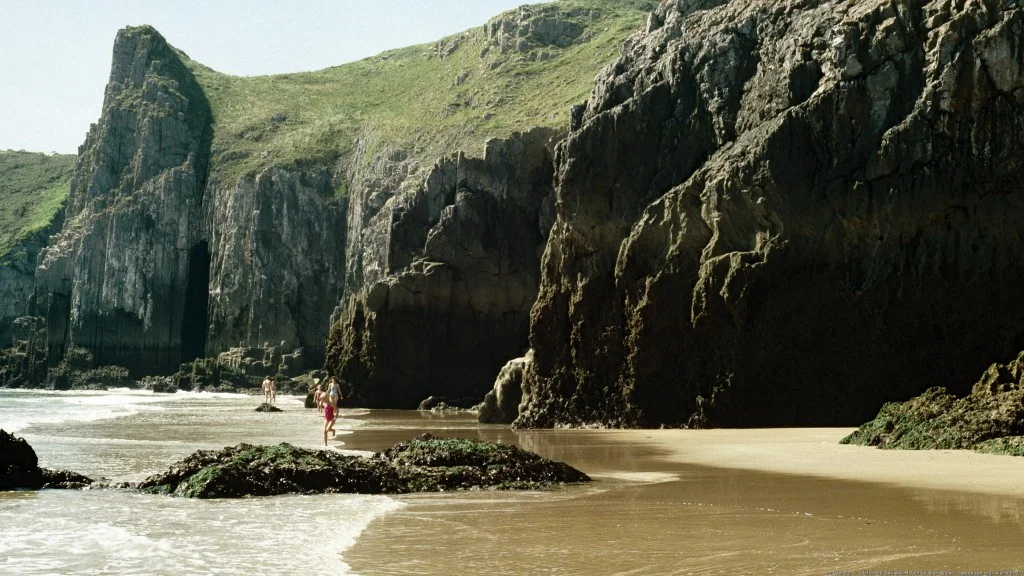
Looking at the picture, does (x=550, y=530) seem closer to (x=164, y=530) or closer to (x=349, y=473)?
(x=164, y=530)

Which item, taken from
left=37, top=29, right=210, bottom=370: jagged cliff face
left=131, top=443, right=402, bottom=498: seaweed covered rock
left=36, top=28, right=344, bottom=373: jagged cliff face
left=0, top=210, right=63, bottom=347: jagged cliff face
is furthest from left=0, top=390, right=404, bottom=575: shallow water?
left=0, top=210, right=63, bottom=347: jagged cliff face

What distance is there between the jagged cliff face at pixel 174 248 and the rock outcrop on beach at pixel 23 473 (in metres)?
64.5

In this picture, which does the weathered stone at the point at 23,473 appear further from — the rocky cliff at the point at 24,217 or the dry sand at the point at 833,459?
the rocky cliff at the point at 24,217

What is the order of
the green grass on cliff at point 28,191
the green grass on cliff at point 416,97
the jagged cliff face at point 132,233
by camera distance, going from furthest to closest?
the green grass on cliff at point 28,191 < the jagged cliff face at point 132,233 < the green grass on cliff at point 416,97

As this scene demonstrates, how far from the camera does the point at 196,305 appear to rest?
294 ft

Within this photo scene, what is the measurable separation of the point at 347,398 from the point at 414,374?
355 cm

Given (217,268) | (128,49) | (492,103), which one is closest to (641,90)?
(492,103)

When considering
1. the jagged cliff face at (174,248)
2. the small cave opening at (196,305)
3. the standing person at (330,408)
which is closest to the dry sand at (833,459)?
the standing person at (330,408)

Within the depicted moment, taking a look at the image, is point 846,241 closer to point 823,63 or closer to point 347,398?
point 823,63

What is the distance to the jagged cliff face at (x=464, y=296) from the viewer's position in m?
48.9

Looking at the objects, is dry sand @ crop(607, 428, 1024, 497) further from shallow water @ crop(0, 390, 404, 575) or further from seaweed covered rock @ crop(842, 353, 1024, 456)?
shallow water @ crop(0, 390, 404, 575)

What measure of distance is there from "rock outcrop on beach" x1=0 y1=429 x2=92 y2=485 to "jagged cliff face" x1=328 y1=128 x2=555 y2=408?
3249 cm

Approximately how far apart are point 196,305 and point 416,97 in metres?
25.0

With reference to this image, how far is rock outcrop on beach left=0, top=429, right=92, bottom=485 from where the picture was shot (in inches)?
574
